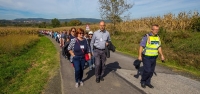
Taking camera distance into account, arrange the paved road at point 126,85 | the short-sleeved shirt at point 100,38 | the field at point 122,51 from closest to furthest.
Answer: the paved road at point 126,85 → the short-sleeved shirt at point 100,38 → the field at point 122,51

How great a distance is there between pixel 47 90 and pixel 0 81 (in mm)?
3133

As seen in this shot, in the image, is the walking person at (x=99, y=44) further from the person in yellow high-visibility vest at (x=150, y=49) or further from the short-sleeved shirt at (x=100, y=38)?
the person in yellow high-visibility vest at (x=150, y=49)

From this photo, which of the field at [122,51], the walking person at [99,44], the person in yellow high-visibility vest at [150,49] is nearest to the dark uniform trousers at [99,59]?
the walking person at [99,44]

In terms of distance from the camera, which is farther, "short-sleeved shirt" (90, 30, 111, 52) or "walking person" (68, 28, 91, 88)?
"short-sleeved shirt" (90, 30, 111, 52)

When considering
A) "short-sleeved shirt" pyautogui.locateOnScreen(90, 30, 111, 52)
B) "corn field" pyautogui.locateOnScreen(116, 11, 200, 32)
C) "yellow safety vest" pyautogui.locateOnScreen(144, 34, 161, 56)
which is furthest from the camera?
"corn field" pyautogui.locateOnScreen(116, 11, 200, 32)

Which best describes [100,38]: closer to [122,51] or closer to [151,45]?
[151,45]

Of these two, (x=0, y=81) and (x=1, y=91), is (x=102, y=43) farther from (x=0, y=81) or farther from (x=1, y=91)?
(x=0, y=81)

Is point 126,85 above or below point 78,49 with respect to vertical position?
below

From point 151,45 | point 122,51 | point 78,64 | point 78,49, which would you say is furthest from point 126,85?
point 122,51

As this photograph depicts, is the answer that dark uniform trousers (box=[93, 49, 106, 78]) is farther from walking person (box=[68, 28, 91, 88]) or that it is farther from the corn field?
the corn field

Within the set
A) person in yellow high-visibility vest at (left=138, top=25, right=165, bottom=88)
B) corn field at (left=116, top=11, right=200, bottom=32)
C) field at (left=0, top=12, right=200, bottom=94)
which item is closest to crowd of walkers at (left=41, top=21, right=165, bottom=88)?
person in yellow high-visibility vest at (left=138, top=25, right=165, bottom=88)

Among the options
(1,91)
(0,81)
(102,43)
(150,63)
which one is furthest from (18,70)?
(150,63)

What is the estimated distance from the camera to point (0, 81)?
22.9 feet

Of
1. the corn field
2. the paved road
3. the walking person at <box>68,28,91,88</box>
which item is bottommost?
the paved road
